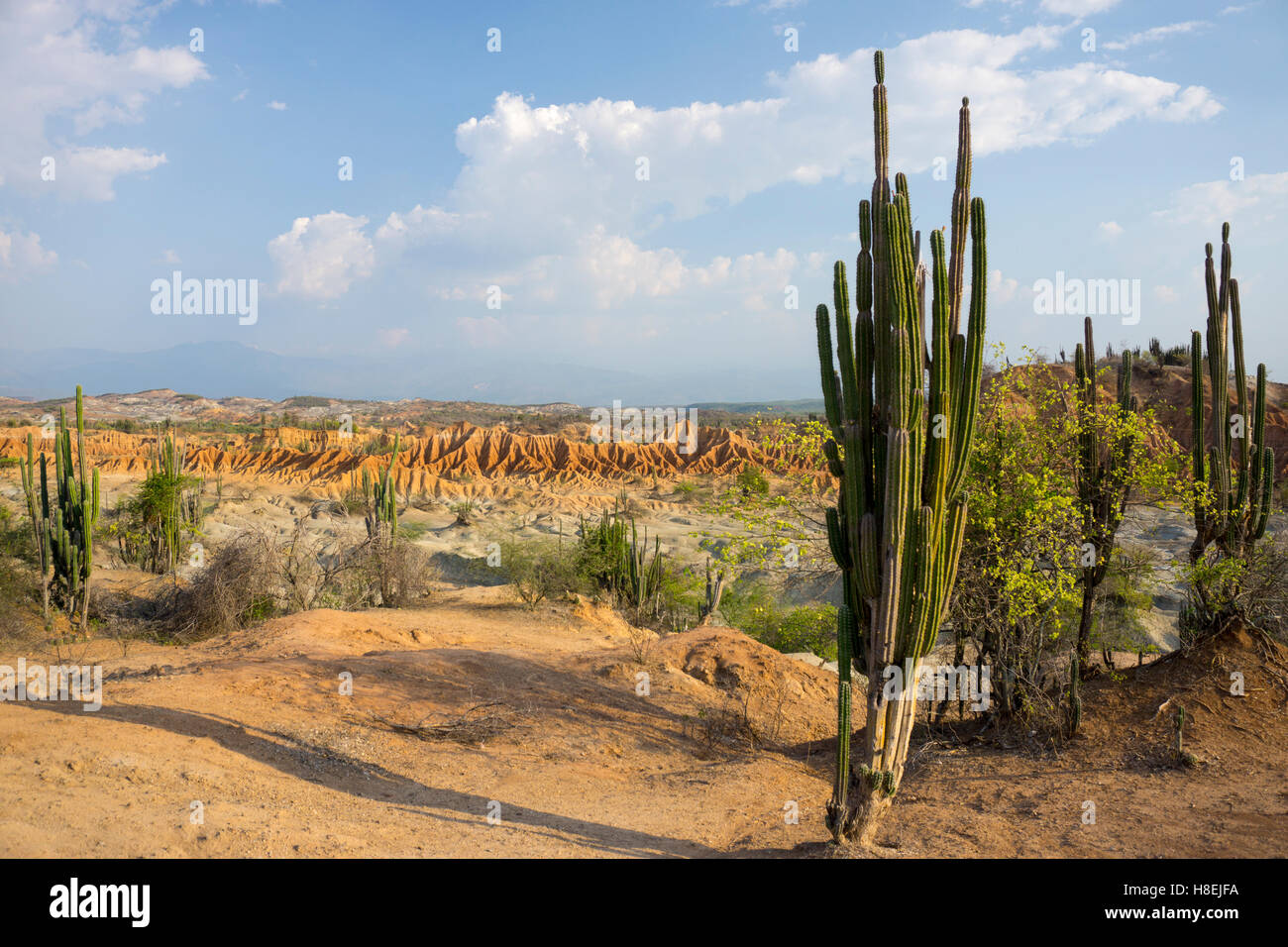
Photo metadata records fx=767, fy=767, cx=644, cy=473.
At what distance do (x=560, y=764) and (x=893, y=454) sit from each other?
466cm

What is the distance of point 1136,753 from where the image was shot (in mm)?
7137

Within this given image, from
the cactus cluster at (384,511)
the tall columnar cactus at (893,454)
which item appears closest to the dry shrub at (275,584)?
the cactus cluster at (384,511)

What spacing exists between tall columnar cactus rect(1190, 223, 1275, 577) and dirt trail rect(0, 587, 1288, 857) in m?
1.22

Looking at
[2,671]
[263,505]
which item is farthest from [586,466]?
[2,671]

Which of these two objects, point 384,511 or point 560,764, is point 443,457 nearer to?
point 384,511

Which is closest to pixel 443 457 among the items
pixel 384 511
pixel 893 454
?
pixel 384 511

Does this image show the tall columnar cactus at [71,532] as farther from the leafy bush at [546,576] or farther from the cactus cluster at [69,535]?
the leafy bush at [546,576]

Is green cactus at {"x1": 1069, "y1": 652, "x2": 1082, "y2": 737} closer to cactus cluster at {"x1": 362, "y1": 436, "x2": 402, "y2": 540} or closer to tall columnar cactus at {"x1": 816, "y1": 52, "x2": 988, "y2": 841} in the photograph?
tall columnar cactus at {"x1": 816, "y1": 52, "x2": 988, "y2": 841}

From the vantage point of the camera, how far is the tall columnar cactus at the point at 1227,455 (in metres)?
8.19

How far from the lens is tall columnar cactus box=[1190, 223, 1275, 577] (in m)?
8.19

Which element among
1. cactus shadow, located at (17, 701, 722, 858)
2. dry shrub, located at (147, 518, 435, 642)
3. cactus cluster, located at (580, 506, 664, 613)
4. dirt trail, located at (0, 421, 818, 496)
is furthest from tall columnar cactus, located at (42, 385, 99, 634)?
dirt trail, located at (0, 421, 818, 496)

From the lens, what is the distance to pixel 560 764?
297 inches

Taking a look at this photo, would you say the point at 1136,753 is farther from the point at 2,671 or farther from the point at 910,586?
the point at 2,671

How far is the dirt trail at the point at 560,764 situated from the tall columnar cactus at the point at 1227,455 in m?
1.22
